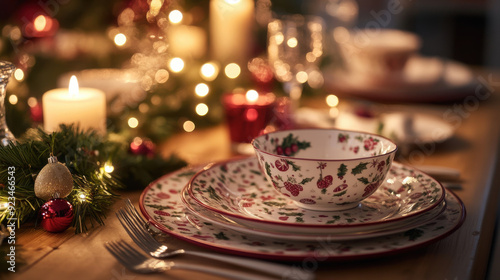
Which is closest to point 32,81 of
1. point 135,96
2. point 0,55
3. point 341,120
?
point 0,55

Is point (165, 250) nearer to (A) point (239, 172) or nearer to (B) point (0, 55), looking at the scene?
(A) point (239, 172)

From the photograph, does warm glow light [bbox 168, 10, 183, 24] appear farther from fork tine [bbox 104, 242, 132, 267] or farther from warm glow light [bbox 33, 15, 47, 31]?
warm glow light [bbox 33, 15, 47, 31]

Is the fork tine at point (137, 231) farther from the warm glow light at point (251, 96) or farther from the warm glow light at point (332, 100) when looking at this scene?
the warm glow light at point (332, 100)

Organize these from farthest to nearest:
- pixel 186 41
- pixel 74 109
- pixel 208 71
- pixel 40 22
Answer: pixel 40 22
pixel 186 41
pixel 208 71
pixel 74 109

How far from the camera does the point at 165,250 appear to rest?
602mm

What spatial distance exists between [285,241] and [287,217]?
0.06 meters

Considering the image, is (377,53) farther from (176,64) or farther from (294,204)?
(294,204)

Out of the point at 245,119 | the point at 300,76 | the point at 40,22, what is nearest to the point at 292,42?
the point at 300,76

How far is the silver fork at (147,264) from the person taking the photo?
0.54 metres

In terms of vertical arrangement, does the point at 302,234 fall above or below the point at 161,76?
below

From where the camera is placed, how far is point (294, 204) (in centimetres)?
71

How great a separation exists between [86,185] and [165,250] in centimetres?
19

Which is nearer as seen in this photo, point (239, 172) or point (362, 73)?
point (239, 172)

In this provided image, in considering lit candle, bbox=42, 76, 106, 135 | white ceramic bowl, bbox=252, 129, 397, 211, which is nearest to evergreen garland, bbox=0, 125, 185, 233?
lit candle, bbox=42, 76, 106, 135
